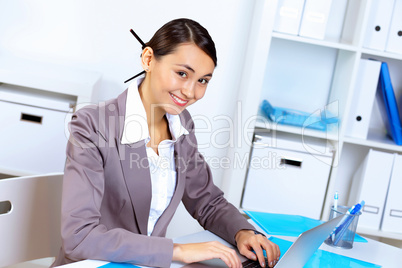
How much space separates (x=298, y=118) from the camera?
2551 millimetres

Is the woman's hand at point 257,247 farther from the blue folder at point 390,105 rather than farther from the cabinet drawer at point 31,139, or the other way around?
the blue folder at point 390,105

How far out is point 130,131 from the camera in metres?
1.51

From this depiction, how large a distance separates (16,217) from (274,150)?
136 centimetres

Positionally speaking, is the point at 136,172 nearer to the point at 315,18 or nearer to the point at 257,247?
the point at 257,247

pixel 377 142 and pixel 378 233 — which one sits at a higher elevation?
pixel 377 142

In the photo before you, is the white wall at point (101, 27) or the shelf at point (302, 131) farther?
the white wall at point (101, 27)

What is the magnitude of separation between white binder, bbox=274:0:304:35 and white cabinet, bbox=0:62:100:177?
2.73 feet

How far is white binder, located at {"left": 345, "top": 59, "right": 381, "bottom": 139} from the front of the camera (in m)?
2.49

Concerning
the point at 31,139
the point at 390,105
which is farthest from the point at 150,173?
the point at 390,105

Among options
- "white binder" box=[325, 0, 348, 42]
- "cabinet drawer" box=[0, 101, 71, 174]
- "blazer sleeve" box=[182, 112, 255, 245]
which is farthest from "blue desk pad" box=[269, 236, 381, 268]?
"white binder" box=[325, 0, 348, 42]

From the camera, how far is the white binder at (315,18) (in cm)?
241

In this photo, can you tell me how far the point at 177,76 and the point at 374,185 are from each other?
1.39 m

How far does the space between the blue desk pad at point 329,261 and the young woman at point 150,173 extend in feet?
0.34

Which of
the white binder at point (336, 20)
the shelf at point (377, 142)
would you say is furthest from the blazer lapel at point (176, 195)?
the white binder at point (336, 20)
